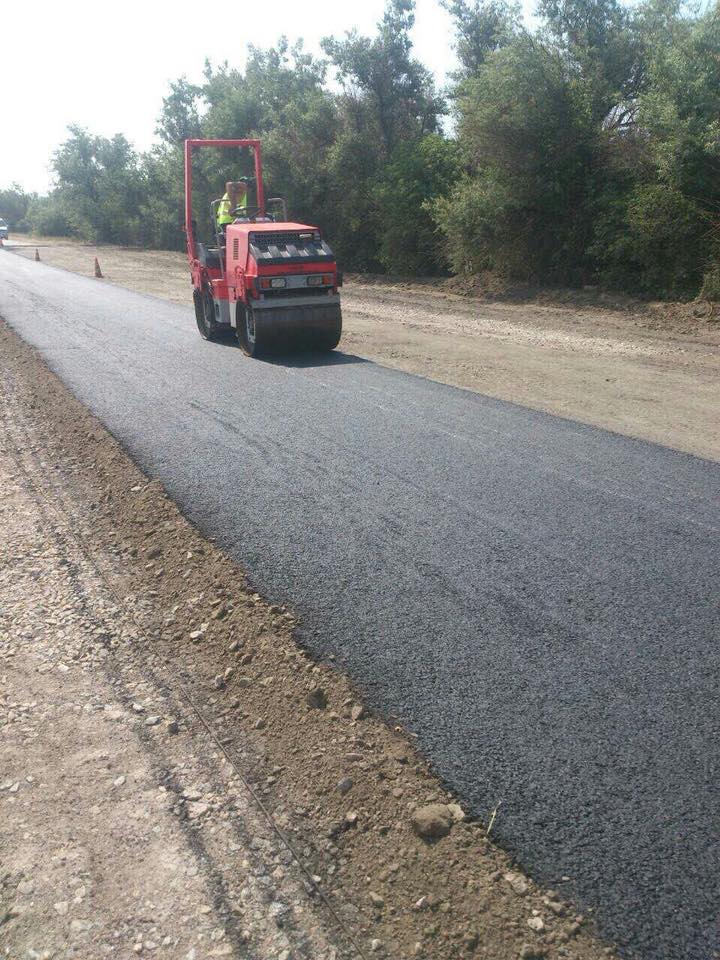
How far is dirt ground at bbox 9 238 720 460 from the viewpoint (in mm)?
8914

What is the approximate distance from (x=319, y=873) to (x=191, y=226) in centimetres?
1259

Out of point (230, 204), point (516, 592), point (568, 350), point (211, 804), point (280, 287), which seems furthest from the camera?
point (568, 350)

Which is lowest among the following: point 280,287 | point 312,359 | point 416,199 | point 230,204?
point 312,359

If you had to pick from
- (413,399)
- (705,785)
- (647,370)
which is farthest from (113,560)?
(647,370)

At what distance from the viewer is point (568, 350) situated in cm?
1334

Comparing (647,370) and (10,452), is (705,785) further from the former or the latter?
(647,370)

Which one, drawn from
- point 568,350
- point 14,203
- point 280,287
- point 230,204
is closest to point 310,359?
point 280,287

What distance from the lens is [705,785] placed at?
2.95 m

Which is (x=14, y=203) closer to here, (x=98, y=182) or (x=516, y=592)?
(x=98, y=182)

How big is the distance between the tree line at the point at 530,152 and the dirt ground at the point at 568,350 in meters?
1.38

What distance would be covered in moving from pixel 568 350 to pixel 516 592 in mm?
9613

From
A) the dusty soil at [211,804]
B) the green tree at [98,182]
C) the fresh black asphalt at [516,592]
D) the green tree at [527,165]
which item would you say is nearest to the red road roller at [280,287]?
the fresh black asphalt at [516,592]

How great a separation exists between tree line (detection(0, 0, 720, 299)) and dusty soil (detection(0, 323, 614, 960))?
14.8m

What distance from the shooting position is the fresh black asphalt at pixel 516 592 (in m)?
2.77
